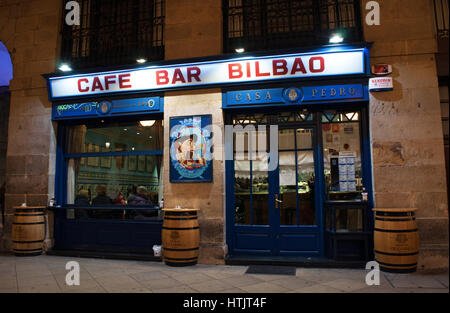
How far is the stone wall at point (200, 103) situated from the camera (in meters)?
6.17

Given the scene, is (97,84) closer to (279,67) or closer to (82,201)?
(82,201)

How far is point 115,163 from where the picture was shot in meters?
7.24

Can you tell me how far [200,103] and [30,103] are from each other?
12.7 ft

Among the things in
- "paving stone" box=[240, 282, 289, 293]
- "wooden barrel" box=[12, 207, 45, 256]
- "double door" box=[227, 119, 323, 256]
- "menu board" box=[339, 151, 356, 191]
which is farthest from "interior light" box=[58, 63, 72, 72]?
"menu board" box=[339, 151, 356, 191]

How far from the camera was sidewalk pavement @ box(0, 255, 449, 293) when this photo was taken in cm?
444

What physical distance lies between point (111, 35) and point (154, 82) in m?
1.86

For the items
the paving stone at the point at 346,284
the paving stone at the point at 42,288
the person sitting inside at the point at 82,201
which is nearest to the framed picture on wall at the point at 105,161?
the person sitting inside at the point at 82,201

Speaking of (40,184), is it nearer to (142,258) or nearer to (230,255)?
(142,258)

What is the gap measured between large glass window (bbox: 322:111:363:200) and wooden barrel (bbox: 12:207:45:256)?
561 cm

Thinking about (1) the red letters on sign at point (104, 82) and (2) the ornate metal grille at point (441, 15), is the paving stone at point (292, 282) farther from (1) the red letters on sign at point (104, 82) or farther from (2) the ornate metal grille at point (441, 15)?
(2) the ornate metal grille at point (441, 15)

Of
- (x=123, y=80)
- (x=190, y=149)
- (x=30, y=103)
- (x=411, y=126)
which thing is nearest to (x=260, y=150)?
(x=190, y=149)

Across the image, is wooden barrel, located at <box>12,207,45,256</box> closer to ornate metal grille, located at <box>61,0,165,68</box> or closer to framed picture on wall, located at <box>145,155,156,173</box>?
framed picture on wall, located at <box>145,155,156,173</box>

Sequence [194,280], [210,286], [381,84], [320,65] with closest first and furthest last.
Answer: [210,286] < [194,280] < [381,84] < [320,65]
